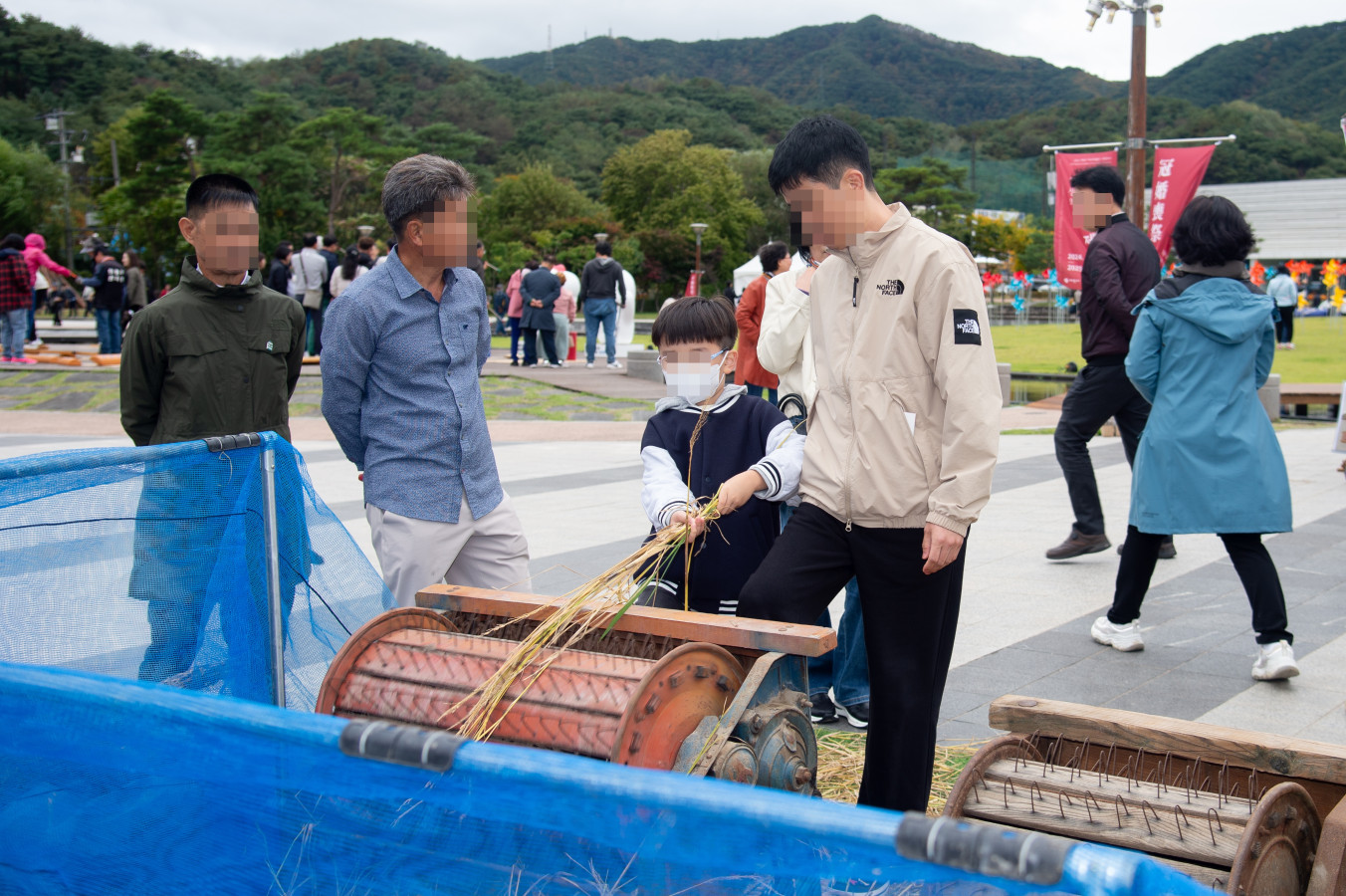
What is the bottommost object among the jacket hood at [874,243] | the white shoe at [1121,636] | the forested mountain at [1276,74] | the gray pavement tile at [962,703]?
the gray pavement tile at [962,703]

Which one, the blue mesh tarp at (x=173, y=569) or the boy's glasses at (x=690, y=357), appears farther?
the boy's glasses at (x=690, y=357)

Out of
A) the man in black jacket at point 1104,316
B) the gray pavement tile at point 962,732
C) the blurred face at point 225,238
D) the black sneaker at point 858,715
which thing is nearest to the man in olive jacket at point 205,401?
the blurred face at point 225,238

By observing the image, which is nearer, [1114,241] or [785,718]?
[785,718]

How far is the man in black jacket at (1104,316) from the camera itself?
218 inches

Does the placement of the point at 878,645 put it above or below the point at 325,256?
below

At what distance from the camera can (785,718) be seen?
242 cm

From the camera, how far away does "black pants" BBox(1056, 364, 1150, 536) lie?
18.7ft

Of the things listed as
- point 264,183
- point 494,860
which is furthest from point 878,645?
point 264,183

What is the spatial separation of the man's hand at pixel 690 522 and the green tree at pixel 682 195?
201 feet

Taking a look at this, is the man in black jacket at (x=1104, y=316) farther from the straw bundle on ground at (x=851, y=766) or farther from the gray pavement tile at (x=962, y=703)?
the straw bundle on ground at (x=851, y=766)

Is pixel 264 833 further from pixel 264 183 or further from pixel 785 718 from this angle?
pixel 264 183

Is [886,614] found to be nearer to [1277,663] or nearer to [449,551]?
[449,551]

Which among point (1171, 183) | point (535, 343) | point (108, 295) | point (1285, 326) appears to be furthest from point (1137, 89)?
point (108, 295)

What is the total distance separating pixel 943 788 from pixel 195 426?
2582mm
